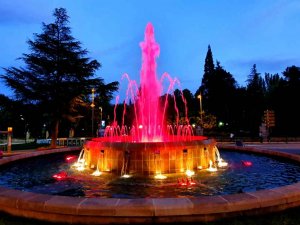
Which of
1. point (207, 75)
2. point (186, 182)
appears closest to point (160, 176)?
point (186, 182)

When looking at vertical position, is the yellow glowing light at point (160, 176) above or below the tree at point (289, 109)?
below

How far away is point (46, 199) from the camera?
6.62 metres

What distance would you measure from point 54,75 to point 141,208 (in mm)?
30348

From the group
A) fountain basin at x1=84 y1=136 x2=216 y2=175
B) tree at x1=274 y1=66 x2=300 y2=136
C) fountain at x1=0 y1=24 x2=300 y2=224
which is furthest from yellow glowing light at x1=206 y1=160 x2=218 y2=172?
tree at x1=274 y1=66 x2=300 y2=136

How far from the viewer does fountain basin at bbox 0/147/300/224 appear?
19.8 feet

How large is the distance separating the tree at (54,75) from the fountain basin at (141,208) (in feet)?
89.0

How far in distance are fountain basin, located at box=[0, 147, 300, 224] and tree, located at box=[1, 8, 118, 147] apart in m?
27.1

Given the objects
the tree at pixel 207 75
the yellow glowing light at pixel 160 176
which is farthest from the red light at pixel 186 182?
the tree at pixel 207 75

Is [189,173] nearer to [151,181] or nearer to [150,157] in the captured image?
[150,157]

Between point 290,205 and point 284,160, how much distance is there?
9.81 m

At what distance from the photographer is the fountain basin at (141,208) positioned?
6.02m

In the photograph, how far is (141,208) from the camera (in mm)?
5996

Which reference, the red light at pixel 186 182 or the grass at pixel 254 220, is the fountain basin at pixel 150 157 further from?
the grass at pixel 254 220

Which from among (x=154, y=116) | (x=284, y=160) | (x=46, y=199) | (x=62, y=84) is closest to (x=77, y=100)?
(x=62, y=84)
